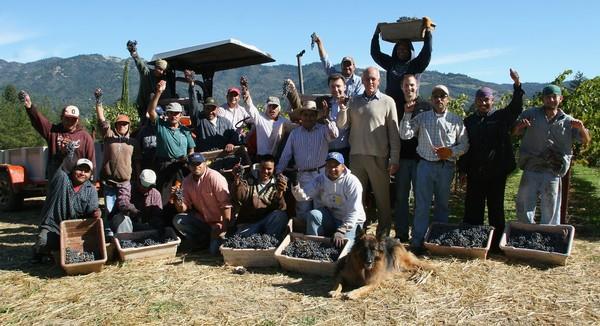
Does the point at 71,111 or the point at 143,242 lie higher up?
the point at 71,111

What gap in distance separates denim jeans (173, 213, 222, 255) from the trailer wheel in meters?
5.61

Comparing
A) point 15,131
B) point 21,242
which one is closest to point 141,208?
point 21,242

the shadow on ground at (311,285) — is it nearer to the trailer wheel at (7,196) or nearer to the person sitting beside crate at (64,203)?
the person sitting beside crate at (64,203)

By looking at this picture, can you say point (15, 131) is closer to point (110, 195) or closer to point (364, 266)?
point (110, 195)

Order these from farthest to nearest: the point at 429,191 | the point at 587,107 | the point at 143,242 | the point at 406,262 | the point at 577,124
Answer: the point at 587,107
the point at 143,242
the point at 429,191
the point at 577,124
the point at 406,262

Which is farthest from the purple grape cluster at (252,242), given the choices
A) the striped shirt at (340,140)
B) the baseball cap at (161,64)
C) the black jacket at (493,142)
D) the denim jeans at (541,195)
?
the baseball cap at (161,64)

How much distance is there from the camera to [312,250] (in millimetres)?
5309

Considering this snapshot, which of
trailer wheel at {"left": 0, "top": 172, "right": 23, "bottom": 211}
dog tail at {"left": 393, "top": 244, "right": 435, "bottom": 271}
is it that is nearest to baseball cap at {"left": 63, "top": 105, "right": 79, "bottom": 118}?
dog tail at {"left": 393, "top": 244, "right": 435, "bottom": 271}

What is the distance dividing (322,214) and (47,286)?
9.86ft

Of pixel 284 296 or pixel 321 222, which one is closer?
pixel 284 296

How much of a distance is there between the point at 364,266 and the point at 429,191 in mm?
1749

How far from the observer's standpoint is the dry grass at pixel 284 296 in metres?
4.08

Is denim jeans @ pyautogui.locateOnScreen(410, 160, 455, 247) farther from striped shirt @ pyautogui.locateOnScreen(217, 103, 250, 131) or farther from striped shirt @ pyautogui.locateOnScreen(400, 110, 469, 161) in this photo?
striped shirt @ pyautogui.locateOnScreen(217, 103, 250, 131)

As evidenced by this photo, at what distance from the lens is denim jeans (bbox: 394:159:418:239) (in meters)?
6.17
